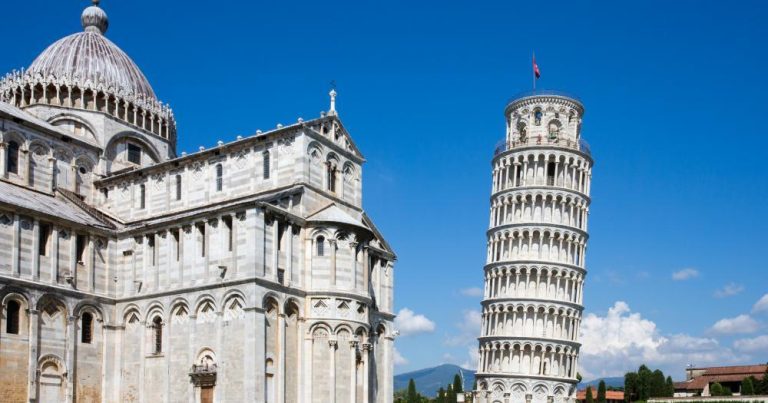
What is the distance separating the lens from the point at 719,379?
331 feet

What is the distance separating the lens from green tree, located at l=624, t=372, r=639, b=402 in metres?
92.1

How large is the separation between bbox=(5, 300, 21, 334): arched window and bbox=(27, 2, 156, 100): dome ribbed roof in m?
18.7

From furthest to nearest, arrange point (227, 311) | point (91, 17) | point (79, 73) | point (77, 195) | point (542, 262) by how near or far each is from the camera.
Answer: point (542, 262) < point (91, 17) < point (79, 73) < point (77, 195) < point (227, 311)

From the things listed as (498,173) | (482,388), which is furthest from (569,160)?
(482,388)

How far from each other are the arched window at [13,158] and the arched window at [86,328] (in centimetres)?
955

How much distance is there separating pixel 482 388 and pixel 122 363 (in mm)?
42713

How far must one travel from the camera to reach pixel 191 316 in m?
41.5

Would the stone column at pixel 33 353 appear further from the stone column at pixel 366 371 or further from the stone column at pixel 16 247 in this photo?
the stone column at pixel 366 371

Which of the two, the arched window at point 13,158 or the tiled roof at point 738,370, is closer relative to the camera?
the arched window at point 13,158

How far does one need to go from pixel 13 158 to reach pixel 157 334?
43.3ft

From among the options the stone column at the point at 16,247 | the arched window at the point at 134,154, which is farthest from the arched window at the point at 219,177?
the arched window at the point at 134,154

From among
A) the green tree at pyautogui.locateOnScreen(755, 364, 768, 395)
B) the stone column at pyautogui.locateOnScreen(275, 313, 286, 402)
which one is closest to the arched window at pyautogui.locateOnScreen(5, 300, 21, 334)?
the stone column at pyautogui.locateOnScreen(275, 313, 286, 402)

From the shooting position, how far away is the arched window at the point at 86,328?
43.2 meters

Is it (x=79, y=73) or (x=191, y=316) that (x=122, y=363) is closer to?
(x=191, y=316)
